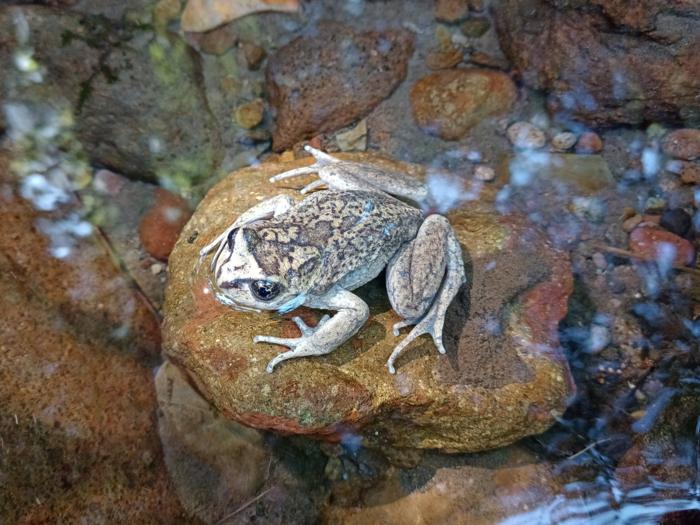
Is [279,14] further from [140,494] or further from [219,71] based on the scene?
[140,494]

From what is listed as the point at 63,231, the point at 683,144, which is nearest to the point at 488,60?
the point at 683,144

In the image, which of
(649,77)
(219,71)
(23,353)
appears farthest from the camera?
(219,71)

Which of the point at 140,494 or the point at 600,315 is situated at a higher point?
the point at 600,315

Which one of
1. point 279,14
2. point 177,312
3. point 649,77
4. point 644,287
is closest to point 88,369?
point 177,312

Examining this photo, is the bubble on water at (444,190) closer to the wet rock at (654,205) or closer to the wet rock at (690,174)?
the wet rock at (654,205)

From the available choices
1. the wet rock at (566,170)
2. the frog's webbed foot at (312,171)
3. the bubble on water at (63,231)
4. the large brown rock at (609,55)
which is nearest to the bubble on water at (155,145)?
the bubble on water at (63,231)

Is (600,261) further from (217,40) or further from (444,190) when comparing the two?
(217,40)

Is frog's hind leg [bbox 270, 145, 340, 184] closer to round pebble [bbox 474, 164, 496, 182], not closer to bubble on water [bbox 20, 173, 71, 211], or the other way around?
round pebble [bbox 474, 164, 496, 182]
